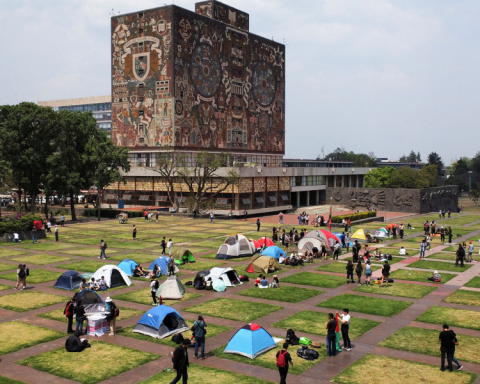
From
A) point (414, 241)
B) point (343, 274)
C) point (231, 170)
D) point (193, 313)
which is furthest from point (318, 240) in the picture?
point (231, 170)

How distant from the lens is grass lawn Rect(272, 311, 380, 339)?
70.3 ft

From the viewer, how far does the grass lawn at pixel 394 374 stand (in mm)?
16484

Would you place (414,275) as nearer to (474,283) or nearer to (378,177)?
(474,283)

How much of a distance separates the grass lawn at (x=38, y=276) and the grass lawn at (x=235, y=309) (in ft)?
37.5

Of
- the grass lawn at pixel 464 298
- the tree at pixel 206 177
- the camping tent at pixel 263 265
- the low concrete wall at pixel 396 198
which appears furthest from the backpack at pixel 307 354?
the low concrete wall at pixel 396 198

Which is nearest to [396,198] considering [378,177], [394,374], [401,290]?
[378,177]

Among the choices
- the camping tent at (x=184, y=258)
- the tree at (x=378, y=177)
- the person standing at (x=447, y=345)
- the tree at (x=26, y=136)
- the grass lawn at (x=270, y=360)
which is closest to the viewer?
the person standing at (x=447, y=345)

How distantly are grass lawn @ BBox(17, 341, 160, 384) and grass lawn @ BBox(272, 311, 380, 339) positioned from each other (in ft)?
21.5

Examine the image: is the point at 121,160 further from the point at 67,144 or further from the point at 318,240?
the point at 318,240

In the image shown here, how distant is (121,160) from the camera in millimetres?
67250

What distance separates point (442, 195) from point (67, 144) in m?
66.6

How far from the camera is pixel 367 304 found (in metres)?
25.9

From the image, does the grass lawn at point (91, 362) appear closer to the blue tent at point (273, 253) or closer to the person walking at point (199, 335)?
the person walking at point (199, 335)

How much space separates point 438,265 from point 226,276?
16.9m
